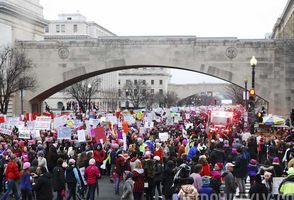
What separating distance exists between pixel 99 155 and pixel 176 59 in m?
28.6

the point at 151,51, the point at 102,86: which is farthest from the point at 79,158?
the point at 102,86

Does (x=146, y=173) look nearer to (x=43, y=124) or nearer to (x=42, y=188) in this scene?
(x=42, y=188)

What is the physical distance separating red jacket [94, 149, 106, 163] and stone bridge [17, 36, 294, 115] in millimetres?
28111

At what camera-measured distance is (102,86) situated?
126 m

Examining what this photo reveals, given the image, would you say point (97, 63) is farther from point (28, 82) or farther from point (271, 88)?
point (271, 88)

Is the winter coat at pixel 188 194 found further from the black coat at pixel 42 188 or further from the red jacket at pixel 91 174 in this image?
the red jacket at pixel 91 174

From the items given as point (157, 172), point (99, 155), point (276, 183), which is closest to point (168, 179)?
point (157, 172)

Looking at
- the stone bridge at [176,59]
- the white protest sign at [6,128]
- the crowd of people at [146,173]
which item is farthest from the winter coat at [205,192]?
the stone bridge at [176,59]

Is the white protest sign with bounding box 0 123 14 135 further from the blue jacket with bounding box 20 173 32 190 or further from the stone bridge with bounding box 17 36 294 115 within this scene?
the stone bridge with bounding box 17 36 294 115

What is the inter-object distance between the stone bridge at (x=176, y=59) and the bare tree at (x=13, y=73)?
85cm

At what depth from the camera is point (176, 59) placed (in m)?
48.5

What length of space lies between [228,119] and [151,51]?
35.2ft

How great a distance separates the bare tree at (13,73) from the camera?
46.2 m

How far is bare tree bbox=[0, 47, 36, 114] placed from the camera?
4618 cm
